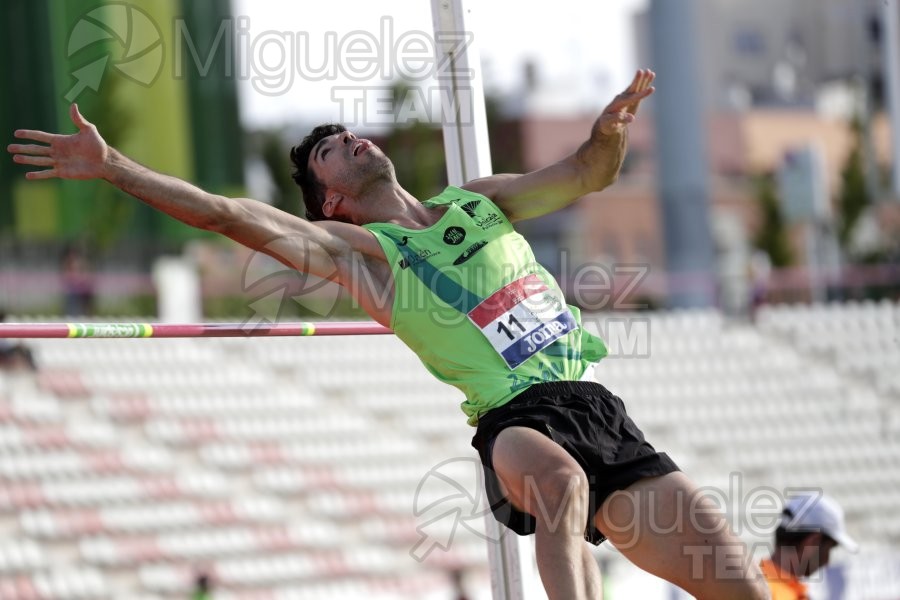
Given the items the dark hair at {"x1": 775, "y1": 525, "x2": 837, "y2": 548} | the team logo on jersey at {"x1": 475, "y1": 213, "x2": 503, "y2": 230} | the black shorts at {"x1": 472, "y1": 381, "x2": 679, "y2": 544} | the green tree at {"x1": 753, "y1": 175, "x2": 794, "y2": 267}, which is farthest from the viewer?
the green tree at {"x1": 753, "y1": 175, "x2": 794, "y2": 267}

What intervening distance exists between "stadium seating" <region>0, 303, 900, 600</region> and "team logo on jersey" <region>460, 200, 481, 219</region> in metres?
4.76

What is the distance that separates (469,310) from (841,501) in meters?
10.6

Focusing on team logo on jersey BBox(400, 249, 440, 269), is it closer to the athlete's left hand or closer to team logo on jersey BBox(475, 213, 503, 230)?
team logo on jersey BBox(475, 213, 503, 230)

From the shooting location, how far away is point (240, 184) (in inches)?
807

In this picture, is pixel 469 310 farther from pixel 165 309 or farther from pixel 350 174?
pixel 165 309

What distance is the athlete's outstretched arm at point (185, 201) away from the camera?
3.18 metres

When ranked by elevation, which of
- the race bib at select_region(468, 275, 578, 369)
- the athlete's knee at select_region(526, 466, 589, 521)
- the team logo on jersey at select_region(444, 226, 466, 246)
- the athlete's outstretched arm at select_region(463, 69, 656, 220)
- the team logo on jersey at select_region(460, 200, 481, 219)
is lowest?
the athlete's knee at select_region(526, 466, 589, 521)

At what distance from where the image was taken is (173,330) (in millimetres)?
3846

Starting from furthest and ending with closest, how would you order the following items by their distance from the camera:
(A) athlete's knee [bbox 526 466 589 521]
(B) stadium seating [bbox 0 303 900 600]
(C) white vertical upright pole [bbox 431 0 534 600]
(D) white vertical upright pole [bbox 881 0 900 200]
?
1. (D) white vertical upright pole [bbox 881 0 900 200]
2. (B) stadium seating [bbox 0 303 900 600]
3. (C) white vertical upright pole [bbox 431 0 534 600]
4. (A) athlete's knee [bbox 526 466 589 521]

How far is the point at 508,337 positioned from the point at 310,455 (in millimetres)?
8448

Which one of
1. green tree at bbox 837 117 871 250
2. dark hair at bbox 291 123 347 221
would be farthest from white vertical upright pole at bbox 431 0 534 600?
green tree at bbox 837 117 871 250

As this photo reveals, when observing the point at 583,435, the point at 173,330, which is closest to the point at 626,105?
the point at 583,435

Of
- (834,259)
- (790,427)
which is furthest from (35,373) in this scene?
(834,259)

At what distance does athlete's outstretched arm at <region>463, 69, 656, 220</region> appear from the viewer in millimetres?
3811
